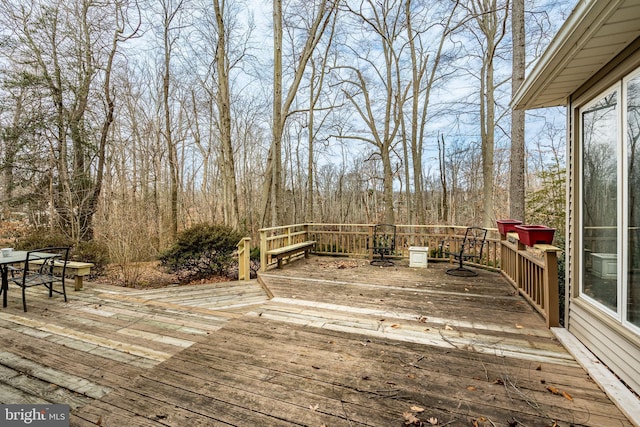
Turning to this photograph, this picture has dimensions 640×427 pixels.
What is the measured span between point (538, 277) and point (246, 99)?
12.7m

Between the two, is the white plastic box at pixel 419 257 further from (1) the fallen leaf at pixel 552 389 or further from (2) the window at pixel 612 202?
(1) the fallen leaf at pixel 552 389

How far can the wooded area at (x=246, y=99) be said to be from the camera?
7.01 m

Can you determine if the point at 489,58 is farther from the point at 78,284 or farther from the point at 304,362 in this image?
the point at 78,284

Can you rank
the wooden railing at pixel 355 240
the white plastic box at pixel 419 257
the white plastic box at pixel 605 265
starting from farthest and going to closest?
the wooden railing at pixel 355 240, the white plastic box at pixel 419 257, the white plastic box at pixel 605 265

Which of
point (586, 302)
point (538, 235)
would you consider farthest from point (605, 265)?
point (538, 235)

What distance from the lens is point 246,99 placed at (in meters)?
12.6

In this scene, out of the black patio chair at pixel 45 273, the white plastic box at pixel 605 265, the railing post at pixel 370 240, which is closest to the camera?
the white plastic box at pixel 605 265

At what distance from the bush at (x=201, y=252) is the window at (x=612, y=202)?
5.36 meters

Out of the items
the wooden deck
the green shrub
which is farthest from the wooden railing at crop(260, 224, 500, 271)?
the green shrub

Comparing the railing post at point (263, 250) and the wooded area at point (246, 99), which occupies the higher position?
the wooded area at point (246, 99)

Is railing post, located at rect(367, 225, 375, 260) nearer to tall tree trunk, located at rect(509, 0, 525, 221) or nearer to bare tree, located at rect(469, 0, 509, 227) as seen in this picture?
tall tree trunk, located at rect(509, 0, 525, 221)

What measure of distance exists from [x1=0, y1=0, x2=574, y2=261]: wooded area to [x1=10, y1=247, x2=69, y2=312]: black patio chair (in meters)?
1.09

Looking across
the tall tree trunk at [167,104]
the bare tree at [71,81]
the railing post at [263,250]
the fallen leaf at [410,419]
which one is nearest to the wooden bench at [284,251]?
the railing post at [263,250]

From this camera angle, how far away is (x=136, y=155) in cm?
973
